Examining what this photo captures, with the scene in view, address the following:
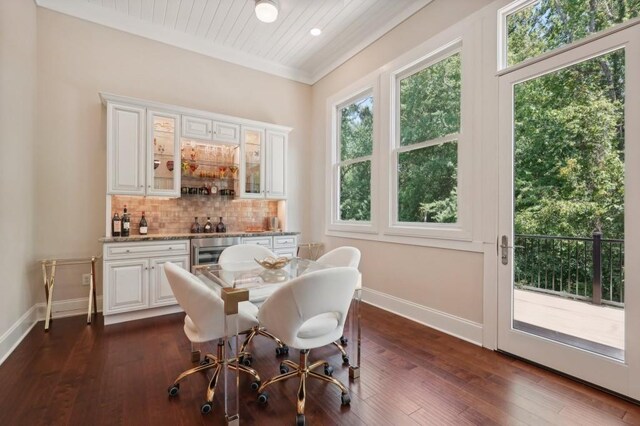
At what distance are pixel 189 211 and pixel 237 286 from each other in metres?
2.76

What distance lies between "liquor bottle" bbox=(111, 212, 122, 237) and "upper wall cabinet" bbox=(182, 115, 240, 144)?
4.17ft

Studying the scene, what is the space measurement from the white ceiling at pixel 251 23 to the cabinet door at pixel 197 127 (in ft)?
3.66

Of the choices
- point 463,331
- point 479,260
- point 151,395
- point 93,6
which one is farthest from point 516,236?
point 93,6

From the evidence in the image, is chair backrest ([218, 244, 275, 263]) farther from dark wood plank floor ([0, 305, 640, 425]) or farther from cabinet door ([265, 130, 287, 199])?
cabinet door ([265, 130, 287, 199])

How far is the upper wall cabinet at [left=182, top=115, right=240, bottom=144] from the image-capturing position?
3857 millimetres

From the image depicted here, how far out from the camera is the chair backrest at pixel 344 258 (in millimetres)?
2707

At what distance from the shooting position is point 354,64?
4.35 m

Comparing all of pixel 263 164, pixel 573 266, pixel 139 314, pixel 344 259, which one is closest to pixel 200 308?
pixel 344 259

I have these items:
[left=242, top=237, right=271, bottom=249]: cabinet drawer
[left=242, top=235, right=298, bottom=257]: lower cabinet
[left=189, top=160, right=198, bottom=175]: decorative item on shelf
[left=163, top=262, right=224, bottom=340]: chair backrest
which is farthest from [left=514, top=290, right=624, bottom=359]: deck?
[left=189, top=160, right=198, bottom=175]: decorative item on shelf

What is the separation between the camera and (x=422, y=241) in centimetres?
332

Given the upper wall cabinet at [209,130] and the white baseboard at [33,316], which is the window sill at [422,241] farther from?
the white baseboard at [33,316]

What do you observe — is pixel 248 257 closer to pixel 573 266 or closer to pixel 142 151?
pixel 142 151

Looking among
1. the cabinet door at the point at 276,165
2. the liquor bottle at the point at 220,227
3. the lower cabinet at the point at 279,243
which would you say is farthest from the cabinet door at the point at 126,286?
the cabinet door at the point at 276,165

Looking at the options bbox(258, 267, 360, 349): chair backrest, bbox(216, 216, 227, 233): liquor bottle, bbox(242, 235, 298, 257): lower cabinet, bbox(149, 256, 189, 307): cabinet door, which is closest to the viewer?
bbox(258, 267, 360, 349): chair backrest
